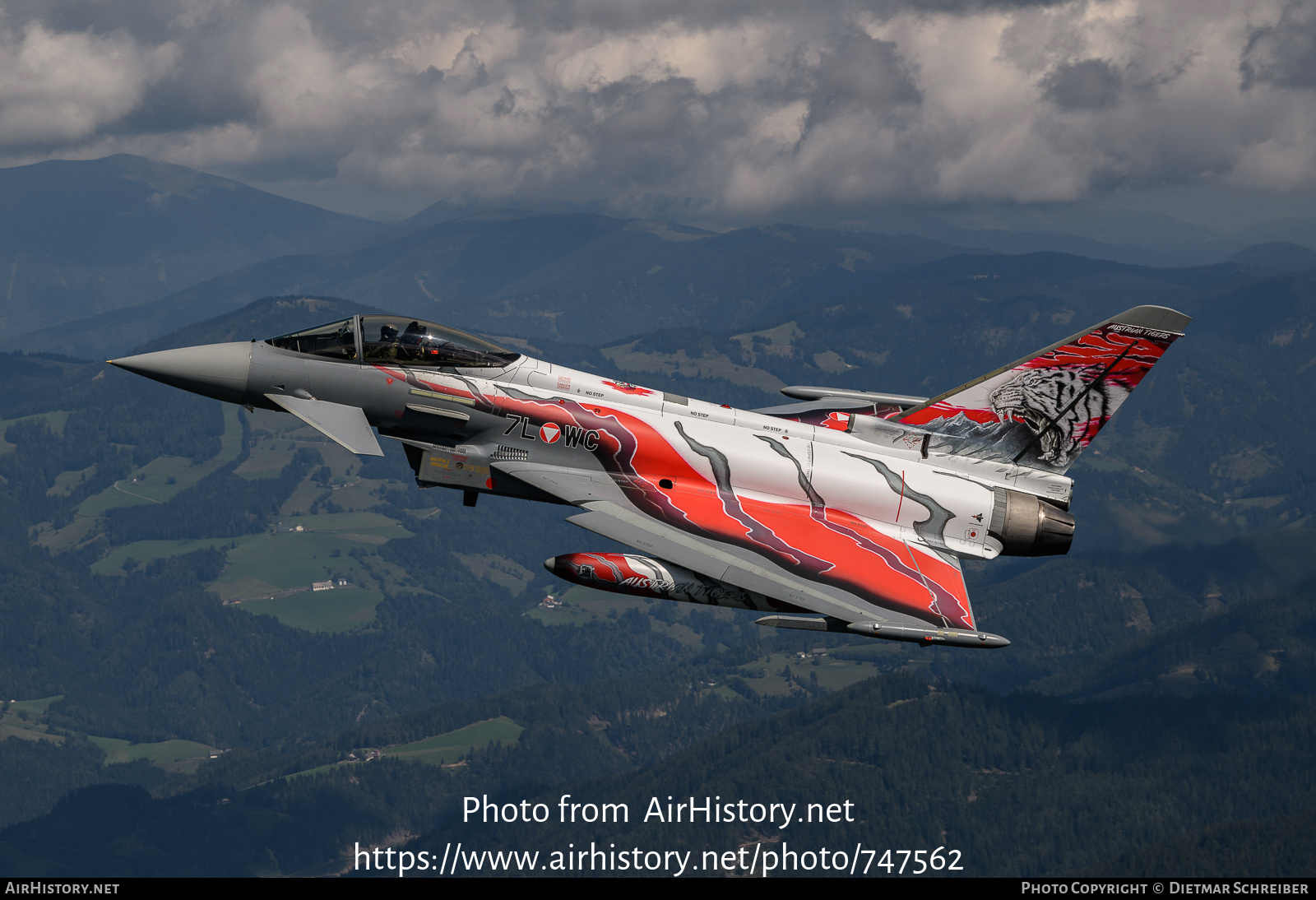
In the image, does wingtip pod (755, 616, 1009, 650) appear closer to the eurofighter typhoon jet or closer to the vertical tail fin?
the eurofighter typhoon jet

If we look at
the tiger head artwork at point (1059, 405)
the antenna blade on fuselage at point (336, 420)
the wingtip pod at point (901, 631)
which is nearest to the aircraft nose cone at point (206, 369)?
the antenna blade on fuselage at point (336, 420)

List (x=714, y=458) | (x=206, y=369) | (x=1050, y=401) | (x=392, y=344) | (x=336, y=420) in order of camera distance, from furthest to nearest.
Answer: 1. (x=1050, y=401)
2. (x=714, y=458)
3. (x=392, y=344)
4. (x=206, y=369)
5. (x=336, y=420)

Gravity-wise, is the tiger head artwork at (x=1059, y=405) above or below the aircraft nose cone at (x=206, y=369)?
below

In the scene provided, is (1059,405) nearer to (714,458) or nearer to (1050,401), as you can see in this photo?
(1050,401)

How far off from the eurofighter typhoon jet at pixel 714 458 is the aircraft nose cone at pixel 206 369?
0.05 meters

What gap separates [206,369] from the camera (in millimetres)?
29078

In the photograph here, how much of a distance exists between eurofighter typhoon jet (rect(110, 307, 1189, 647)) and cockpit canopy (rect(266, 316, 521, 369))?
2.1 inches

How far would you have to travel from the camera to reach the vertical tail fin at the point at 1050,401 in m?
30.7

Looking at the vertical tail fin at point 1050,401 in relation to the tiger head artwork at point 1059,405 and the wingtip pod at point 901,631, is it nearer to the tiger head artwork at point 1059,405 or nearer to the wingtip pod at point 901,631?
the tiger head artwork at point 1059,405

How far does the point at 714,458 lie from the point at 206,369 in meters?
14.9

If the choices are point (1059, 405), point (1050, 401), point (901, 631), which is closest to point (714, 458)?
point (901, 631)

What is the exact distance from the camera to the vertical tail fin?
30.7 metres
